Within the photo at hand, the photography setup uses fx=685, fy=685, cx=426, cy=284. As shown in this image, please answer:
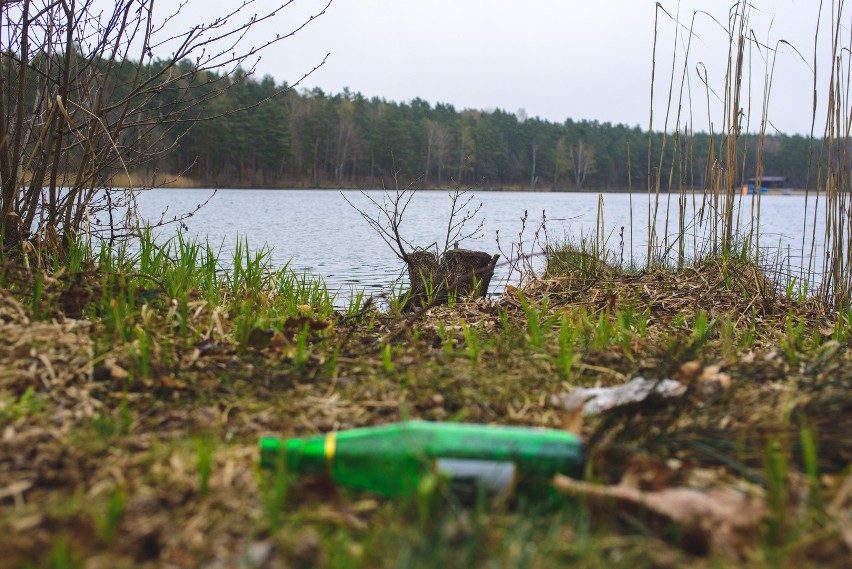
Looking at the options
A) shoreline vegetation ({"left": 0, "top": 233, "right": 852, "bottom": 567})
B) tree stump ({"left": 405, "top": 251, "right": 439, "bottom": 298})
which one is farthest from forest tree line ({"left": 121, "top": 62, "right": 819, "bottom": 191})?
shoreline vegetation ({"left": 0, "top": 233, "right": 852, "bottom": 567})

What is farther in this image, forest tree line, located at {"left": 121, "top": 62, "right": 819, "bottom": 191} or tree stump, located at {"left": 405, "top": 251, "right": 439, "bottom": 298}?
forest tree line, located at {"left": 121, "top": 62, "right": 819, "bottom": 191}

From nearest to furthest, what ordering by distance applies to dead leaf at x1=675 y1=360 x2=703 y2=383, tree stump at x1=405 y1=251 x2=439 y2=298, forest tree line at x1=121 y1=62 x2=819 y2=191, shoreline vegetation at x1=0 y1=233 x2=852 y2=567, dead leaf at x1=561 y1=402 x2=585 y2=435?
shoreline vegetation at x1=0 y1=233 x2=852 y2=567
dead leaf at x1=561 y1=402 x2=585 y2=435
dead leaf at x1=675 y1=360 x2=703 y2=383
tree stump at x1=405 y1=251 x2=439 y2=298
forest tree line at x1=121 y1=62 x2=819 y2=191

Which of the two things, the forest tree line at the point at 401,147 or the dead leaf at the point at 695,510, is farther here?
the forest tree line at the point at 401,147

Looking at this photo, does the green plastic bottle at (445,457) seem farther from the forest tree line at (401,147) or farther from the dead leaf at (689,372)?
the forest tree line at (401,147)

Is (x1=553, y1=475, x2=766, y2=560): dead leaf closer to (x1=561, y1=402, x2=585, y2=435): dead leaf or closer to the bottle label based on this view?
the bottle label

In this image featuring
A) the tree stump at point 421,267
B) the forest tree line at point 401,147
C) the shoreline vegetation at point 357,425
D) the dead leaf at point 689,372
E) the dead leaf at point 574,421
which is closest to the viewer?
the shoreline vegetation at point 357,425

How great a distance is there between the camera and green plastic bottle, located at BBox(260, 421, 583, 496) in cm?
127

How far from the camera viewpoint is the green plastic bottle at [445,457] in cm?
127

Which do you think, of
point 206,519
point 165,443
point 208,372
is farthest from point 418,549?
point 208,372

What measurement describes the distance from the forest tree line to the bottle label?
30.6 meters

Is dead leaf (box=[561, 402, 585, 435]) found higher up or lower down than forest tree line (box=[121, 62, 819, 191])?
lower down

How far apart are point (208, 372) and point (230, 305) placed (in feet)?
3.33

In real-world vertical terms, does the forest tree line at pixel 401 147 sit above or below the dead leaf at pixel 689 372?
above

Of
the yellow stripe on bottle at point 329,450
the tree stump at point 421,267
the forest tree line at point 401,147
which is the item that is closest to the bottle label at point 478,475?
the yellow stripe on bottle at point 329,450
